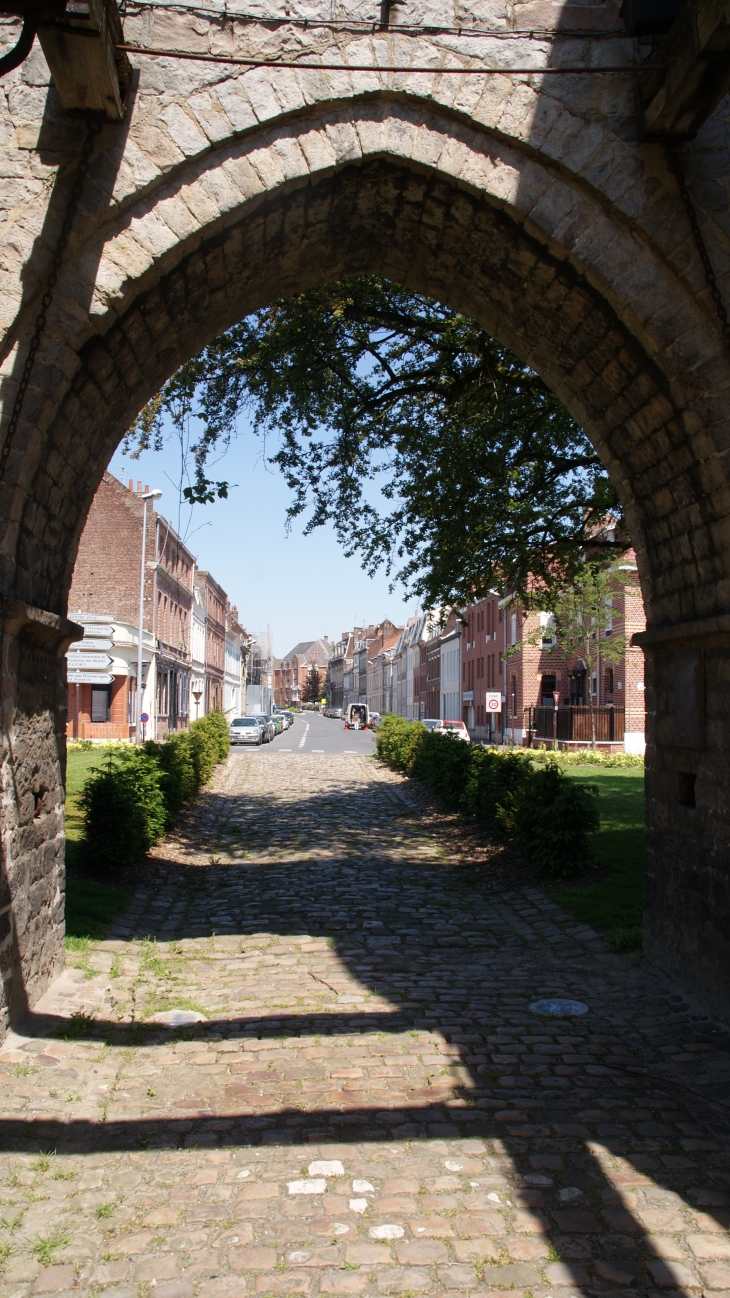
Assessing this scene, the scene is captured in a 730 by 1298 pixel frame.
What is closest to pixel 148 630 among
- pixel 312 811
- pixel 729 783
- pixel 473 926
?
pixel 312 811

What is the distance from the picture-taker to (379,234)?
6.78m

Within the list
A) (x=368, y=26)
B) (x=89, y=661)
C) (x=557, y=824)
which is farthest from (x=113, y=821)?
(x=89, y=661)

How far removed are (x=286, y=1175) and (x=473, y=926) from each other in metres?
4.73

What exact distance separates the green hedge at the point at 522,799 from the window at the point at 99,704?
65.2ft

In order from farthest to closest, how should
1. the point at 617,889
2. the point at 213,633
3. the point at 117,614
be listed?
the point at 213,633, the point at 117,614, the point at 617,889

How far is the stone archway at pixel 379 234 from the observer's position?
17.5 feet

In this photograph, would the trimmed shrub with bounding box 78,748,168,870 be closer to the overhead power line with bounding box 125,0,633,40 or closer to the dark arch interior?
the dark arch interior

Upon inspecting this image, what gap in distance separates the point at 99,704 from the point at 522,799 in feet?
93.1

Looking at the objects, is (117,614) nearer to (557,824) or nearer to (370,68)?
(557,824)

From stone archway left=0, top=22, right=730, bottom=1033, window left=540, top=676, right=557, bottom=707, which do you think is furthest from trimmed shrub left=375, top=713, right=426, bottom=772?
stone archway left=0, top=22, right=730, bottom=1033

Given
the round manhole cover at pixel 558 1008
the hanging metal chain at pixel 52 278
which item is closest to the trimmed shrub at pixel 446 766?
the round manhole cover at pixel 558 1008

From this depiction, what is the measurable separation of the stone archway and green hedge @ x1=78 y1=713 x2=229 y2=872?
11.6ft

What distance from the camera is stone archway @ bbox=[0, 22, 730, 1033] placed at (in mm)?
5320

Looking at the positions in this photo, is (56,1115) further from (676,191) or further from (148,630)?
(148,630)
